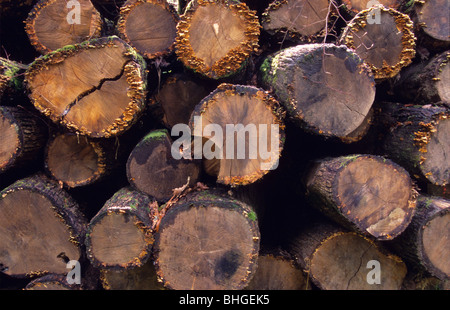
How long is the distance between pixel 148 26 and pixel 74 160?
1.12 meters

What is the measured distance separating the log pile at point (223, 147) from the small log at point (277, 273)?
0.04 feet

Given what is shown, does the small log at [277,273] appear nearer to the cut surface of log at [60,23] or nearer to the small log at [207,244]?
the small log at [207,244]

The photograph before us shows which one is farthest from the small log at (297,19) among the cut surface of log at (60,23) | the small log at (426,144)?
the cut surface of log at (60,23)

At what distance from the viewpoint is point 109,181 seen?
270cm

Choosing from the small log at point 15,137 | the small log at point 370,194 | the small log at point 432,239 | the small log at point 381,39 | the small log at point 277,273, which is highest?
the small log at point 381,39

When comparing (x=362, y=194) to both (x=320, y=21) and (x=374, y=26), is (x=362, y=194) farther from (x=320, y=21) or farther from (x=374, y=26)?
(x=320, y=21)

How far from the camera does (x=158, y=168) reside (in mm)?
2236

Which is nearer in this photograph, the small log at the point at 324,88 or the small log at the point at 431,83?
the small log at the point at 324,88

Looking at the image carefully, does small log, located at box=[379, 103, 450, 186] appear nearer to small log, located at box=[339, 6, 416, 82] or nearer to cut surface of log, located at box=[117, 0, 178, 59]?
small log, located at box=[339, 6, 416, 82]

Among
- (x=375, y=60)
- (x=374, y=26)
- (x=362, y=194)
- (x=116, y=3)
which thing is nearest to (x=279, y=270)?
(x=362, y=194)

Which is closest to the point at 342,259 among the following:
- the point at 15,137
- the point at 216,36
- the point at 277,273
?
the point at 277,273

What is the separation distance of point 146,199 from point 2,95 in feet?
4.17

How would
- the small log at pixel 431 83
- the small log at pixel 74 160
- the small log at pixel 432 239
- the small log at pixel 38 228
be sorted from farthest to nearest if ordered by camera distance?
the small log at pixel 431 83
the small log at pixel 74 160
the small log at pixel 38 228
the small log at pixel 432 239

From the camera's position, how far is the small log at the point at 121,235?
2.04 meters
